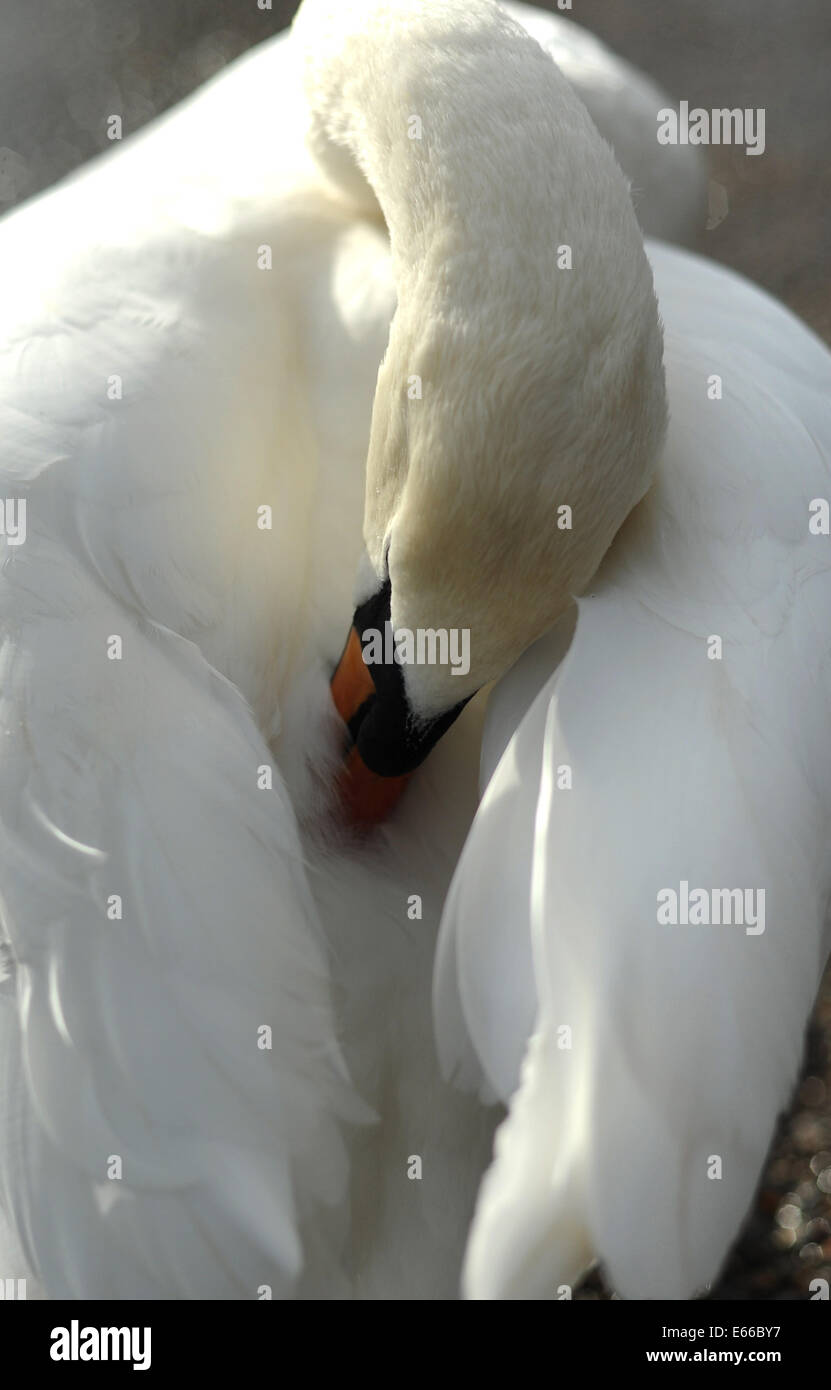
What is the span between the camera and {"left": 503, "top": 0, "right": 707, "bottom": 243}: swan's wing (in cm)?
265

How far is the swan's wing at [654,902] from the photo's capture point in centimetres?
137

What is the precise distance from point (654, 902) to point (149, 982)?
44 centimetres

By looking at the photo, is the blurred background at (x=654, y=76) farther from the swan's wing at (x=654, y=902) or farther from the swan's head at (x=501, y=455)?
the swan's head at (x=501, y=455)

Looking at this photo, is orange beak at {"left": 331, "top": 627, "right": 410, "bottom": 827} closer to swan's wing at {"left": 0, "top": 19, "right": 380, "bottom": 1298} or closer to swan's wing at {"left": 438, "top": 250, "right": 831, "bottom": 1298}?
swan's wing at {"left": 0, "top": 19, "right": 380, "bottom": 1298}

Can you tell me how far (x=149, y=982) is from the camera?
4.92ft

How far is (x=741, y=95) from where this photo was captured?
4.67 meters

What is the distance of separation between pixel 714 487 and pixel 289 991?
72 centimetres

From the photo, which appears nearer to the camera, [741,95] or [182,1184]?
[182,1184]

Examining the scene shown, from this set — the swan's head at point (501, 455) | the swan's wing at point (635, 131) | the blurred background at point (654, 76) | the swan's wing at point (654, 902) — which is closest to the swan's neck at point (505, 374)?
the swan's head at point (501, 455)

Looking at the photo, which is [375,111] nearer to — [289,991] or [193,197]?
[193,197]

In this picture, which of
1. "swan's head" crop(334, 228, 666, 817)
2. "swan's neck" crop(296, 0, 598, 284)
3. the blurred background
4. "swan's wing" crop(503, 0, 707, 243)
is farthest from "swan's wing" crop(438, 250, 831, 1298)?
the blurred background

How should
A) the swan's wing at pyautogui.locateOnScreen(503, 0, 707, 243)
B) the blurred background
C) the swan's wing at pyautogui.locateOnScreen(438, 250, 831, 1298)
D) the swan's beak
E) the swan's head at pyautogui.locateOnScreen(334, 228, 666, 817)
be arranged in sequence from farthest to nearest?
the blurred background < the swan's wing at pyautogui.locateOnScreen(503, 0, 707, 243) < the swan's beak < the swan's head at pyautogui.locateOnScreen(334, 228, 666, 817) < the swan's wing at pyautogui.locateOnScreen(438, 250, 831, 1298)

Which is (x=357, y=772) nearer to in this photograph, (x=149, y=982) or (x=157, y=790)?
(x=157, y=790)
